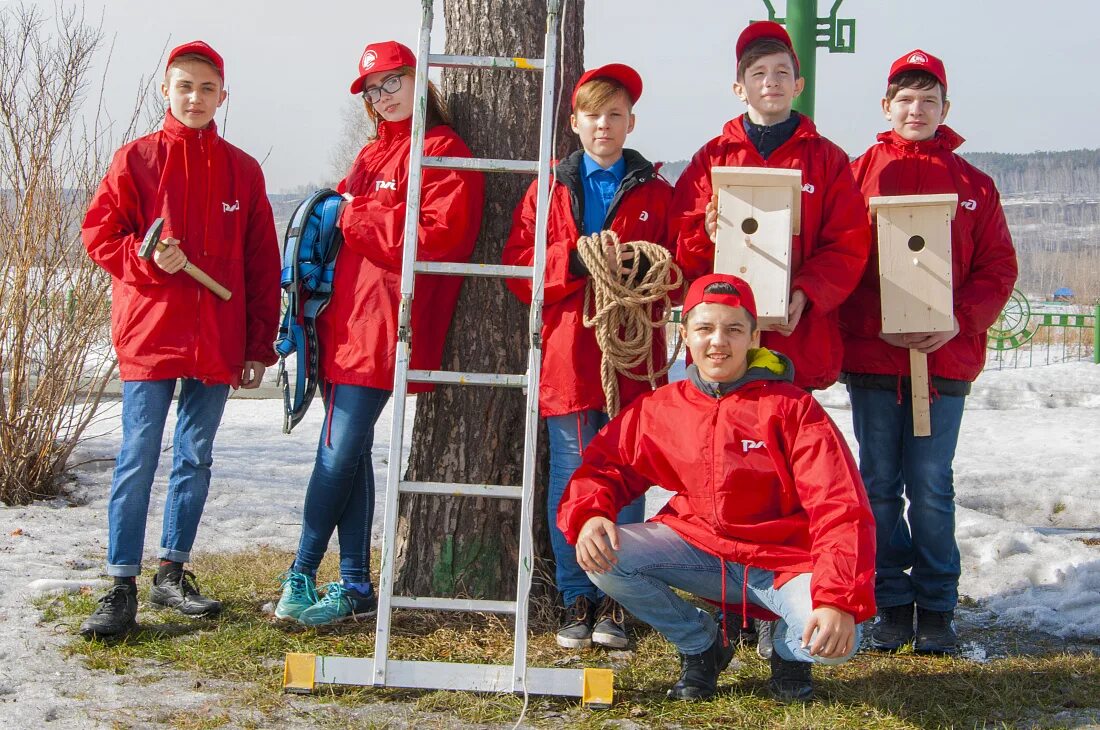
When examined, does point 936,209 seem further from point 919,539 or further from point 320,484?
point 320,484

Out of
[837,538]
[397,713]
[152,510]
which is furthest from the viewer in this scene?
[152,510]

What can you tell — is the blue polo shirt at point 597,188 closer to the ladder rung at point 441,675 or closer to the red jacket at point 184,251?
the red jacket at point 184,251

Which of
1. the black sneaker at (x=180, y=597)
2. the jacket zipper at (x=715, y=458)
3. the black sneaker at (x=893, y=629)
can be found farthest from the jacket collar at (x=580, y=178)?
the black sneaker at (x=180, y=597)

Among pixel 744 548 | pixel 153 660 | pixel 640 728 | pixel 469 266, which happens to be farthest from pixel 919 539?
pixel 153 660

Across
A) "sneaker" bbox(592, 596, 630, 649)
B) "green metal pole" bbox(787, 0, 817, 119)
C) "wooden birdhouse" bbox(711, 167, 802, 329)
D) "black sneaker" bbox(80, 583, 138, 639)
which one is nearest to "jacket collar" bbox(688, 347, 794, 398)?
"wooden birdhouse" bbox(711, 167, 802, 329)

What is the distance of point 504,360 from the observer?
14.1ft

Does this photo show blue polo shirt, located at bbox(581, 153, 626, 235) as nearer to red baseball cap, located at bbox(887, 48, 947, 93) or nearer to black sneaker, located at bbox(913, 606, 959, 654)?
red baseball cap, located at bbox(887, 48, 947, 93)

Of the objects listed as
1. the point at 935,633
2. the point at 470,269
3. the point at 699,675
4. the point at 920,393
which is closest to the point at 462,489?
the point at 470,269

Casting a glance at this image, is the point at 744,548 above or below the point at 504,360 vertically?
below

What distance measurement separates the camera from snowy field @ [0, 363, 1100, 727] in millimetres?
3558

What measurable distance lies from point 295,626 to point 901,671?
2.31 meters

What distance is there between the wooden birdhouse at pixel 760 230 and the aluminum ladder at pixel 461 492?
2.25ft

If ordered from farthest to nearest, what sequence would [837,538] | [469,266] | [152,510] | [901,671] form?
1. [152,510]
2. [901,671]
3. [469,266]
4. [837,538]

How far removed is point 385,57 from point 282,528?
3.26 metres
